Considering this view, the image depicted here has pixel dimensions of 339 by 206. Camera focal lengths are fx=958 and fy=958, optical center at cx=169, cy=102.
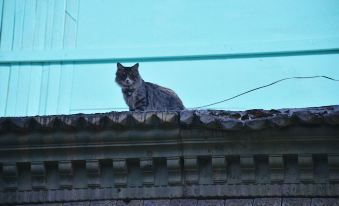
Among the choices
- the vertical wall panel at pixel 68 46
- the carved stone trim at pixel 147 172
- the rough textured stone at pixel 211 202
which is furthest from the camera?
the vertical wall panel at pixel 68 46

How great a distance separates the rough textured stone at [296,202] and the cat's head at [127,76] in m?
2.82

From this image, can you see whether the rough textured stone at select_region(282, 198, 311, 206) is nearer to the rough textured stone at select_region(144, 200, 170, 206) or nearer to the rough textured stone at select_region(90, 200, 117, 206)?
the rough textured stone at select_region(144, 200, 170, 206)

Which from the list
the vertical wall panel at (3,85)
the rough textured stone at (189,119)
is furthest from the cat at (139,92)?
the rough textured stone at (189,119)

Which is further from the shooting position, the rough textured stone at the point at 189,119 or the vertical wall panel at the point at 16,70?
the vertical wall panel at the point at 16,70

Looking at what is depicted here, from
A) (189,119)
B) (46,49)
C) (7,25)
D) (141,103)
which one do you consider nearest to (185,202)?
(189,119)

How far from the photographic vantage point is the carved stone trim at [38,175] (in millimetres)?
9594

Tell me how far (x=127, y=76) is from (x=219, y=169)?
2.29 meters

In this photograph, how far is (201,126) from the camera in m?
9.22

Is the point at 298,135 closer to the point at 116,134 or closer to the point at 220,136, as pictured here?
the point at 220,136

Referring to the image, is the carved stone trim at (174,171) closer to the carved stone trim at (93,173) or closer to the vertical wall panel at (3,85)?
the carved stone trim at (93,173)

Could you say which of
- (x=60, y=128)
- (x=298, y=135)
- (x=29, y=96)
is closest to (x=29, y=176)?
(x=60, y=128)

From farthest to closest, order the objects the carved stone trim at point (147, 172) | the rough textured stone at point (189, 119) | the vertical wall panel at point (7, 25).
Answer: the vertical wall panel at point (7, 25) → the carved stone trim at point (147, 172) → the rough textured stone at point (189, 119)

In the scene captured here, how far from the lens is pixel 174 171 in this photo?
30.9 feet

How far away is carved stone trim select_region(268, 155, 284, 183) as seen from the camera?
363 inches
